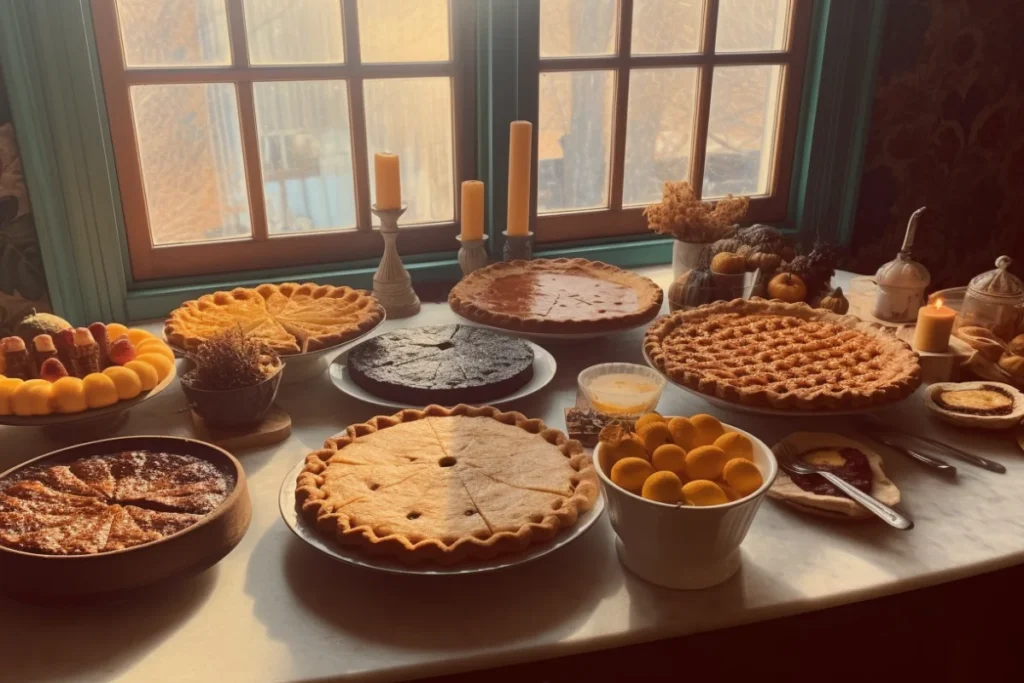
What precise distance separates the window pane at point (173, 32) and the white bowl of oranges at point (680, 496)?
1369mm

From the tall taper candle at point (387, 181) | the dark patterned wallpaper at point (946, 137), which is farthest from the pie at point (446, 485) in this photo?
the dark patterned wallpaper at point (946, 137)

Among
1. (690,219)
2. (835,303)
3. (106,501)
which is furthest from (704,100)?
(106,501)

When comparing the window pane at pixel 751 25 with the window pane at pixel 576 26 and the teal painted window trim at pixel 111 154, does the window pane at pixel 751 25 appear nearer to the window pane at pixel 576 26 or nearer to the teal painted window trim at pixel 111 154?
the teal painted window trim at pixel 111 154

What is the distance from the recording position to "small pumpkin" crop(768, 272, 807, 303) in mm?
1793

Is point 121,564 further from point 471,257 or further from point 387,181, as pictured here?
point 471,257

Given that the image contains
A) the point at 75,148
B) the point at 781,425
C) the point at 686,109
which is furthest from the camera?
the point at 686,109

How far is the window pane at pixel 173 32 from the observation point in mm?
1791

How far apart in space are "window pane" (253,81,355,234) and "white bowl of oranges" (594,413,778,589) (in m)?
1.28

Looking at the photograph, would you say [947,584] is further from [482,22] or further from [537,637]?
[482,22]

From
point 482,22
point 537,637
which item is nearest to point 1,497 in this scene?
point 537,637

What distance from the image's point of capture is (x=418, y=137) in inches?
83.5

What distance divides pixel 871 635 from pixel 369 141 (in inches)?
61.8

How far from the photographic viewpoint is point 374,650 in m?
0.92

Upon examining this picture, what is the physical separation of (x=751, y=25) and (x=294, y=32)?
4.12 ft
